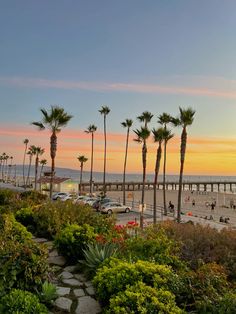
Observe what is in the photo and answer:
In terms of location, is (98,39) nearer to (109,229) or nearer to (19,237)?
(109,229)

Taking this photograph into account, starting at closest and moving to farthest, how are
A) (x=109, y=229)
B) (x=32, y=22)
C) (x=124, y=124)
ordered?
(x=109, y=229) → (x=32, y=22) → (x=124, y=124)

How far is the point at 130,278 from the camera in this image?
4.37m

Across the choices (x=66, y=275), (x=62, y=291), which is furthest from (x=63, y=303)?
(x=66, y=275)

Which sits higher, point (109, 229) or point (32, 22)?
point (32, 22)

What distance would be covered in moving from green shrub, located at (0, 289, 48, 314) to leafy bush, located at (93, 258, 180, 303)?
0.83 meters

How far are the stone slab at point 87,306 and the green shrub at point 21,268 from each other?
2.18 feet

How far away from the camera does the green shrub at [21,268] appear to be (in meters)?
4.58

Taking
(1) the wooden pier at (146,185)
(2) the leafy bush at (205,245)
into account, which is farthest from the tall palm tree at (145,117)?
(1) the wooden pier at (146,185)

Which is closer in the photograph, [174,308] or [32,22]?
[174,308]

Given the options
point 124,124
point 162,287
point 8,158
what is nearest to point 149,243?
point 162,287

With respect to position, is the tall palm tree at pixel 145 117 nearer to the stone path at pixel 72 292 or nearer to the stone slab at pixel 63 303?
the stone path at pixel 72 292

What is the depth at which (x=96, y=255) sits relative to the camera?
A: 5.81 m

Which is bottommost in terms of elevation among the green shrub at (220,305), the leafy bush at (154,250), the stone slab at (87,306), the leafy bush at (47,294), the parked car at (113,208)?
the parked car at (113,208)

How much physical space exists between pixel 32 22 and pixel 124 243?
40.7 feet
